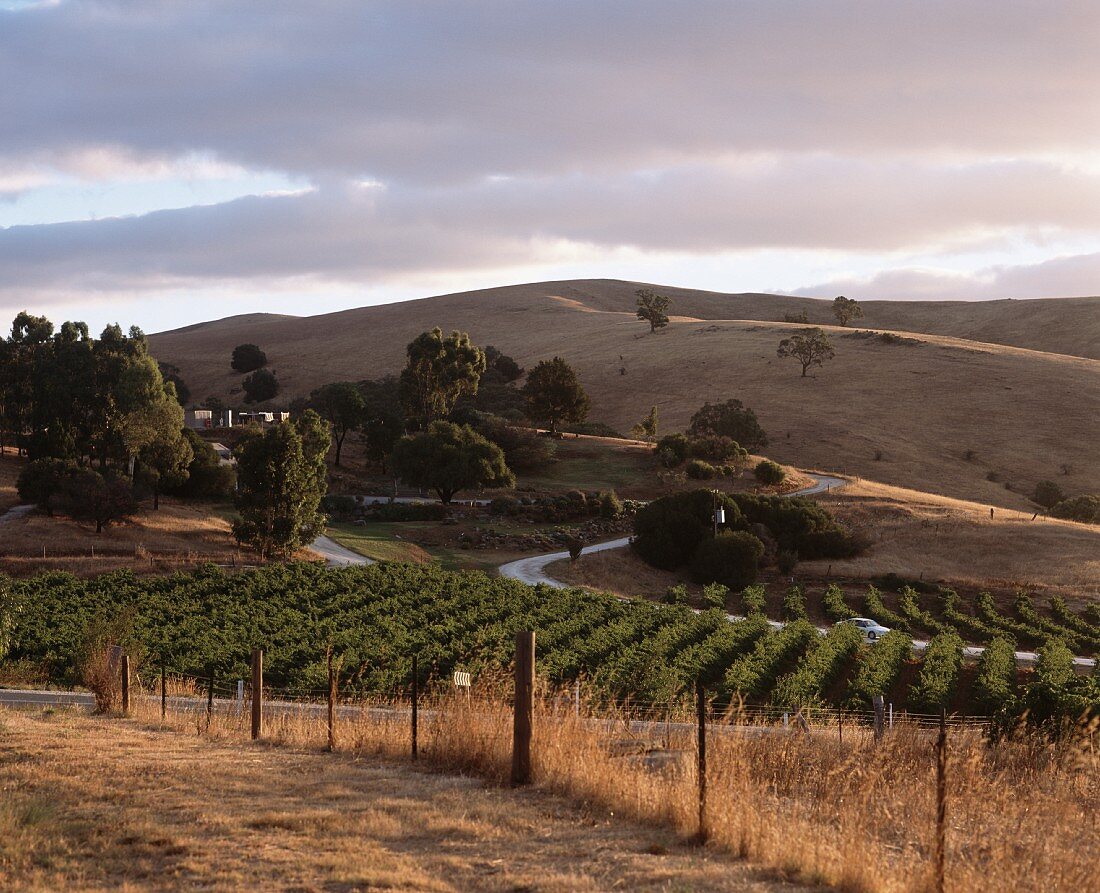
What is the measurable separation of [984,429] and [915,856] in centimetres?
11318

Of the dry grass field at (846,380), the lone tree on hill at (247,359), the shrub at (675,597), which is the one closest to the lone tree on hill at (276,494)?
the shrub at (675,597)

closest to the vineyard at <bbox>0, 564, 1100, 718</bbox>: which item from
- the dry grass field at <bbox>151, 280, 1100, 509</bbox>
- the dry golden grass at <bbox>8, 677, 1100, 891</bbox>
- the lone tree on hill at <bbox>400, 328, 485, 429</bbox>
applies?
the dry golden grass at <bbox>8, 677, 1100, 891</bbox>

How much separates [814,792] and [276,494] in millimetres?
48482

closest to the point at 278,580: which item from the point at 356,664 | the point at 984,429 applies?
the point at 356,664

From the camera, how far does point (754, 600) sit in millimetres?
54875

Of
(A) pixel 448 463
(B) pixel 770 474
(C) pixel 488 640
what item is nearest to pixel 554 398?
(A) pixel 448 463

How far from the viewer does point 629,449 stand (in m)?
98.3

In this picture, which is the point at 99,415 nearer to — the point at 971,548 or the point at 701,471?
the point at 701,471

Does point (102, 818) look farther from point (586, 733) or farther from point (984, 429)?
Answer: point (984, 429)

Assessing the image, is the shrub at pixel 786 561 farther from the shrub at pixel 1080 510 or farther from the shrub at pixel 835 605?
the shrub at pixel 1080 510

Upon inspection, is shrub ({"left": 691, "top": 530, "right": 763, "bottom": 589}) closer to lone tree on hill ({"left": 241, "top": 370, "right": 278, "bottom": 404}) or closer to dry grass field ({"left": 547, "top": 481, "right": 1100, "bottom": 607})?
dry grass field ({"left": 547, "top": 481, "right": 1100, "bottom": 607})

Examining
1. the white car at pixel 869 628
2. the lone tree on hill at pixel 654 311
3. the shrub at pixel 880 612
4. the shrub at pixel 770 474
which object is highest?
the lone tree on hill at pixel 654 311

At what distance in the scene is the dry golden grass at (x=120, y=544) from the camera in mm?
50812

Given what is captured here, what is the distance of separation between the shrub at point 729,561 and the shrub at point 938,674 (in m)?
19.8
